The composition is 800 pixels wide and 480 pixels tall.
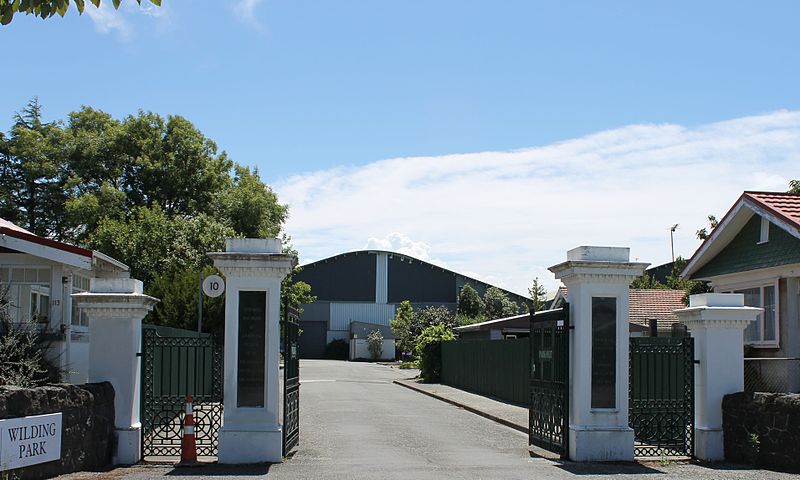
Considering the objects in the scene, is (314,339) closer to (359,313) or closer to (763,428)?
(359,313)

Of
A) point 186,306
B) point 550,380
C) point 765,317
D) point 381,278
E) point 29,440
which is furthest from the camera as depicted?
point 381,278

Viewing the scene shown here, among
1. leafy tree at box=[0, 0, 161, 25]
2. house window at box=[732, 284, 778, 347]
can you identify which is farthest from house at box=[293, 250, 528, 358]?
leafy tree at box=[0, 0, 161, 25]

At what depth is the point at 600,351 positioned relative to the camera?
14.0 meters

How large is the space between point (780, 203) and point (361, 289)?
63023mm

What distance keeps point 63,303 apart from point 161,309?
36.6 ft

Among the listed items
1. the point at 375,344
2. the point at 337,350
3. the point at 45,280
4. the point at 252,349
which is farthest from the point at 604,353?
the point at 337,350

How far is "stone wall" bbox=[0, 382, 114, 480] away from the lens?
10.8 metres

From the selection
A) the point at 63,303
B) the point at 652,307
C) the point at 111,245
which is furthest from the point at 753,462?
the point at 111,245

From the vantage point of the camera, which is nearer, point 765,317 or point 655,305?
point 765,317

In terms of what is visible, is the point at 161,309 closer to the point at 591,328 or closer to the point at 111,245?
the point at 111,245

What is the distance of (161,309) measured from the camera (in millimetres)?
A: 31297

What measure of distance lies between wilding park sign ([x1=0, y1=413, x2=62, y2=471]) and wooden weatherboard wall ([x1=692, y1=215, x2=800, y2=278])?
1410 cm

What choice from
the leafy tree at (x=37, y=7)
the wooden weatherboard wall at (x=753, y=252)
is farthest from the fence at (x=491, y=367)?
the leafy tree at (x=37, y=7)

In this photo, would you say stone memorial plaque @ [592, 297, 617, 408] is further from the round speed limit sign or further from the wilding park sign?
the round speed limit sign
